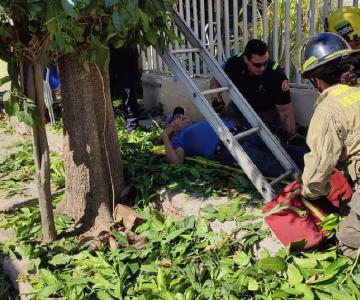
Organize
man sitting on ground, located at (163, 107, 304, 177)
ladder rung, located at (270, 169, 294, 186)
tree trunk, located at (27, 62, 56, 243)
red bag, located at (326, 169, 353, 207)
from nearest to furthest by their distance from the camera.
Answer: red bag, located at (326, 169, 353, 207)
tree trunk, located at (27, 62, 56, 243)
ladder rung, located at (270, 169, 294, 186)
man sitting on ground, located at (163, 107, 304, 177)

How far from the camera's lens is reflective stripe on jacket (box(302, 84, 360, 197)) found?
2.74 m

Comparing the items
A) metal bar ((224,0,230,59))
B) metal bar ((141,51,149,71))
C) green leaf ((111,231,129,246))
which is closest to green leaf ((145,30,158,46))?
green leaf ((111,231,129,246))

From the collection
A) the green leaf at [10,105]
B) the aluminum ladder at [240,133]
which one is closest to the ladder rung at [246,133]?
the aluminum ladder at [240,133]

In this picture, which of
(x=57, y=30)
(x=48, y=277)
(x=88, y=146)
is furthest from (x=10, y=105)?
(x=48, y=277)

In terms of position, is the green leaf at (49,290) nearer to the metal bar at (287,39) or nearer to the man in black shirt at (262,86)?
the man in black shirt at (262,86)

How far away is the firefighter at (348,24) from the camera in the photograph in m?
4.28

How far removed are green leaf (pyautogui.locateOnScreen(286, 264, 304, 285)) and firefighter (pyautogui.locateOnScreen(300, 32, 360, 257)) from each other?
1.06ft

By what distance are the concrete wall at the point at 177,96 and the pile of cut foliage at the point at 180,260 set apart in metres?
1.39

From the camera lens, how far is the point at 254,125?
4.46m

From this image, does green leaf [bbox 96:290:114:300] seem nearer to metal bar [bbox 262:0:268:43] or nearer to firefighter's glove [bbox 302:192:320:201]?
firefighter's glove [bbox 302:192:320:201]

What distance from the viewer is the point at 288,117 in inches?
207

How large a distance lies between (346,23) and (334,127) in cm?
196

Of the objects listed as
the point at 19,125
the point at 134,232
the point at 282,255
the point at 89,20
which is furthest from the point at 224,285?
the point at 19,125

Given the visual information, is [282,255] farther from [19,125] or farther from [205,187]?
[19,125]
